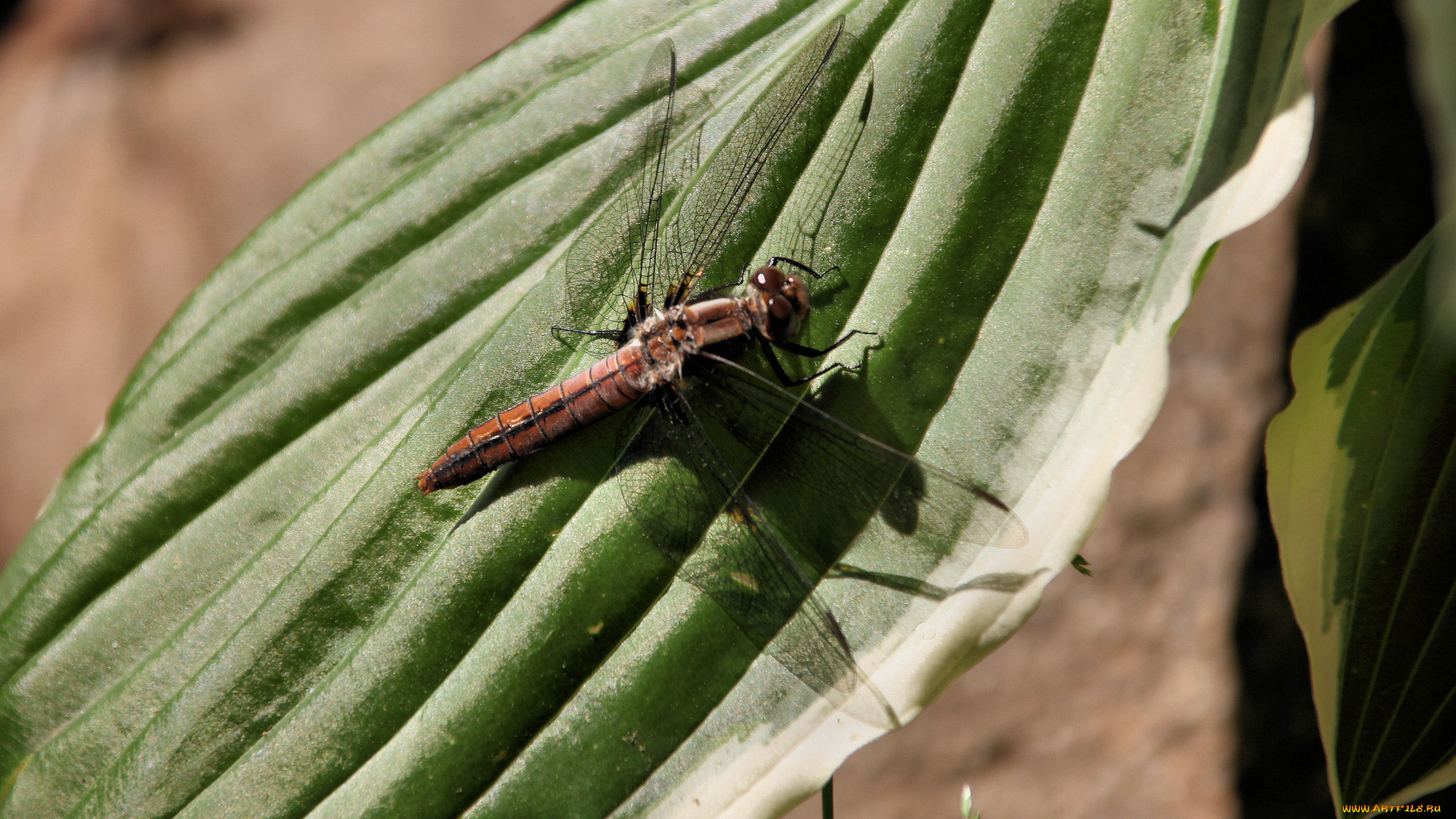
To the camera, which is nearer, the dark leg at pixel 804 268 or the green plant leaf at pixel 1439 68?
the green plant leaf at pixel 1439 68

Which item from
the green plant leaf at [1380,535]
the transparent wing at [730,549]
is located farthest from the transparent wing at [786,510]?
the green plant leaf at [1380,535]

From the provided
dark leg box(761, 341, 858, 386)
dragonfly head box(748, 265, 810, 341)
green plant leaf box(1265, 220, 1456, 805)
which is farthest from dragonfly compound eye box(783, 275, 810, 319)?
green plant leaf box(1265, 220, 1456, 805)

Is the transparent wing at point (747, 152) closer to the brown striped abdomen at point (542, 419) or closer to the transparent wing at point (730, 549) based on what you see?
the brown striped abdomen at point (542, 419)

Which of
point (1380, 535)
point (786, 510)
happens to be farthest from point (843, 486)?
point (1380, 535)

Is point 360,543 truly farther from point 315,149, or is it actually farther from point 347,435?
point 315,149

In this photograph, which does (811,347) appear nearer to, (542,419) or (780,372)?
(780,372)

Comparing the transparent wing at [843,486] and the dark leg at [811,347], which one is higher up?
the dark leg at [811,347]

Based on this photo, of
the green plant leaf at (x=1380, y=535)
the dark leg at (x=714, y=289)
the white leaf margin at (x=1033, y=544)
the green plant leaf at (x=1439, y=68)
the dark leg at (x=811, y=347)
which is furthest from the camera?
the dark leg at (x=714, y=289)

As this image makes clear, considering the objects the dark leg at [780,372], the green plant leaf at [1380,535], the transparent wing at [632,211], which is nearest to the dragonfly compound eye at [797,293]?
the dark leg at [780,372]

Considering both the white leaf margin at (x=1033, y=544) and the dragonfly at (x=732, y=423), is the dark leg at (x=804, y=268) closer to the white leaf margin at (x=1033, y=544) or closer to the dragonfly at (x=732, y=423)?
the dragonfly at (x=732, y=423)

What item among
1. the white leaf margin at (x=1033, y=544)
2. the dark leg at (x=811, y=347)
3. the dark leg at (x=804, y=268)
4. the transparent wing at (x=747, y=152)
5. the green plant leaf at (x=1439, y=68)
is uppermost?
the transparent wing at (x=747, y=152)

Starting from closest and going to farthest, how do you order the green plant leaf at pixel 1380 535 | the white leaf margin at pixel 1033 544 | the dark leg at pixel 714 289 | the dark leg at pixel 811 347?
1. the white leaf margin at pixel 1033 544
2. the green plant leaf at pixel 1380 535
3. the dark leg at pixel 811 347
4. the dark leg at pixel 714 289
